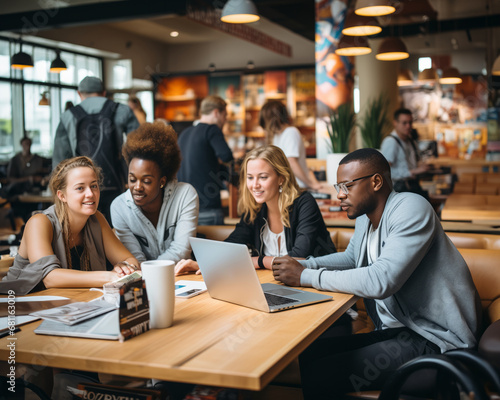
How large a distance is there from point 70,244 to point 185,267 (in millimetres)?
537

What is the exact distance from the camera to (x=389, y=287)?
6.08 feet

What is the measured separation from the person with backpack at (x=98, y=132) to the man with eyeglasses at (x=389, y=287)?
2357 mm

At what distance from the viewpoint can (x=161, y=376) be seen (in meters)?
1.24

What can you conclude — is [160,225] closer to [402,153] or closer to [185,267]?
[185,267]

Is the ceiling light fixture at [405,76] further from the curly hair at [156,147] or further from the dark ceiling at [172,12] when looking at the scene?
the curly hair at [156,147]

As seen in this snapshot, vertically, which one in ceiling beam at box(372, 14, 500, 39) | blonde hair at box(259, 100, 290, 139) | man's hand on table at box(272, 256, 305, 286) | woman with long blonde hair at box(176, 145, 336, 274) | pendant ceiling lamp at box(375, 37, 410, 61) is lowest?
man's hand on table at box(272, 256, 305, 286)

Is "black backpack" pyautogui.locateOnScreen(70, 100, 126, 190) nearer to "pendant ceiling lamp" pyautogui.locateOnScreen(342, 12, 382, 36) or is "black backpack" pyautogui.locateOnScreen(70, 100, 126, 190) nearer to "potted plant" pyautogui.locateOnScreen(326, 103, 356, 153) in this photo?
"potted plant" pyautogui.locateOnScreen(326, 103, 356, 153)

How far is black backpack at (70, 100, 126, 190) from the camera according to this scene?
4066mm

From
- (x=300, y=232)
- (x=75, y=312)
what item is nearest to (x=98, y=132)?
(x=300, y=232)

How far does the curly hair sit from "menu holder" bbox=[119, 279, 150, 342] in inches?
57.9

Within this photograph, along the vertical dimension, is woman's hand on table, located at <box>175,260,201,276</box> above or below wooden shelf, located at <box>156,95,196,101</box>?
below

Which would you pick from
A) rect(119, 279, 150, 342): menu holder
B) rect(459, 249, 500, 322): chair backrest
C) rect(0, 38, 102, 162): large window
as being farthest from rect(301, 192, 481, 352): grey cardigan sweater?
rect(0, 38, 102, 162): large window

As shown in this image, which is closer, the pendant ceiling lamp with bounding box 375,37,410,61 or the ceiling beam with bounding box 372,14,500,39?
the pendant ceiling lamp with bounding box 375,37,410,61

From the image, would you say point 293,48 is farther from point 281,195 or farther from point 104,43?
point 281,195
